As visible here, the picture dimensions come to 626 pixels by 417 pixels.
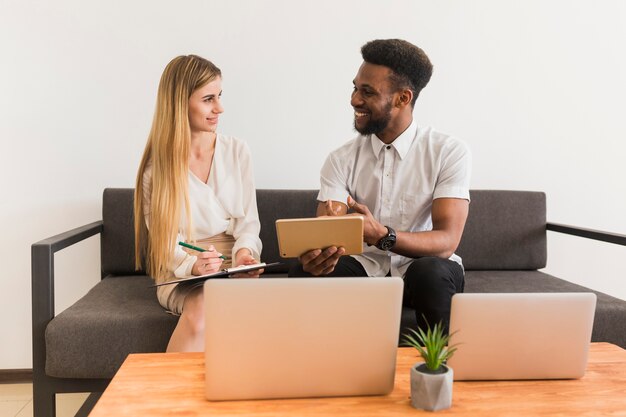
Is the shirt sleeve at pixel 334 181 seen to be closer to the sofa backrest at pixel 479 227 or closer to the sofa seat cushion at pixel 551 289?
the sofa backrest at pixel 479 227

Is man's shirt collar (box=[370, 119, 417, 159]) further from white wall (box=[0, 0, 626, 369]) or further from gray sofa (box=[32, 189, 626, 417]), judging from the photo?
white wall (box=[0, 0, 626, 369])

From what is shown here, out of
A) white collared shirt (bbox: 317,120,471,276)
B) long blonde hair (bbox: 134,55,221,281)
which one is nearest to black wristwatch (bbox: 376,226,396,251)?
white collared shirt (bbox: 317,120,471,276)

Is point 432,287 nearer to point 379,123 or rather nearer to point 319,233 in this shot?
point 319,233

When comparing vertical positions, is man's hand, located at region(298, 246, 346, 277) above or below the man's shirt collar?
below

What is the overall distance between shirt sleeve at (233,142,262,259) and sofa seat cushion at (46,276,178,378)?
1.39 feet

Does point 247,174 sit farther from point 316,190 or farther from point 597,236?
point 597,236

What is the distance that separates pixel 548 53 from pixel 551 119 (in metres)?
0.31

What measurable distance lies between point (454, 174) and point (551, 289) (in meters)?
0.60

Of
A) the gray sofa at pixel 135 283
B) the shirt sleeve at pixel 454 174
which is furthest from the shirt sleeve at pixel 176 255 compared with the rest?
the shirt sleeve at pixel 454 174

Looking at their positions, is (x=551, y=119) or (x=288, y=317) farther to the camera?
(x=551, y=119)

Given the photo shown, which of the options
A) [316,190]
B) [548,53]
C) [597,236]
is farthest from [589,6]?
[316,190]

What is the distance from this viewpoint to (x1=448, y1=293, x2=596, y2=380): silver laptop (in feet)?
4.07

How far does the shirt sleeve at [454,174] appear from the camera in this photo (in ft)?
7.51

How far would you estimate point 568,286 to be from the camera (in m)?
2.52
